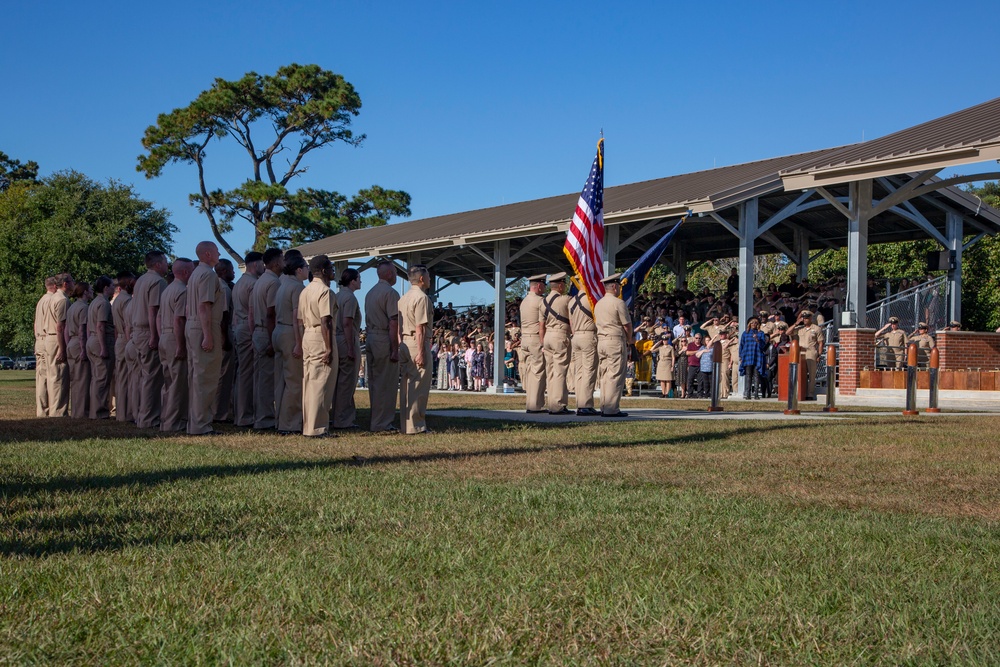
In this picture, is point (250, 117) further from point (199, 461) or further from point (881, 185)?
point (199, 461)

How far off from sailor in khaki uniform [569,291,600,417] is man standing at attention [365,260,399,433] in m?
3.80

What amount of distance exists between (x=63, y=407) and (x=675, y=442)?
392 inches

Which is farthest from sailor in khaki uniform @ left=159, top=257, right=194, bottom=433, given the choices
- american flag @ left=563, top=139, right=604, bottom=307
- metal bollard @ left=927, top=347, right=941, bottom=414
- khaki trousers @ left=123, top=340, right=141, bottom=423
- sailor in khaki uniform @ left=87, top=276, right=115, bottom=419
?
metal bollard @ left=927, top=347, right=941, bottom=414

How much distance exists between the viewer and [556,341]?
15.5 meters

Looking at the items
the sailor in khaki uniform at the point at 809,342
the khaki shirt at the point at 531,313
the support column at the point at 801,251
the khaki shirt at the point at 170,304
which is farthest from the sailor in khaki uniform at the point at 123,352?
the support column at the point at 801,251

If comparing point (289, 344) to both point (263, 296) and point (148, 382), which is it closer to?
point (263, 296)

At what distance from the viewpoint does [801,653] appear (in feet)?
10.6

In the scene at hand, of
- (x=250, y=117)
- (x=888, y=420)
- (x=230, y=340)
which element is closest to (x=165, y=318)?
(x=230, y=340)

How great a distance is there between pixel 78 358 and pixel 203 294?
4.90m

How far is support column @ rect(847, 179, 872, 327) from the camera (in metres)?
20.5

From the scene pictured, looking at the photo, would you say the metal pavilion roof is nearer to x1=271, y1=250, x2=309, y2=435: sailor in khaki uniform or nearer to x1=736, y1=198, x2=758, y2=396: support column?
x1=736, y1=198, x2=758, y2=396: support column

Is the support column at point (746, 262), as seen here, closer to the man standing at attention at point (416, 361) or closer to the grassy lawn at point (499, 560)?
the man standing at attention at point (416, 361)

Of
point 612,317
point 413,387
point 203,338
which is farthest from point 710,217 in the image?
point 203,338

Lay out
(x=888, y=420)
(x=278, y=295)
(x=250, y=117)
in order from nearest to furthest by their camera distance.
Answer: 1. (x=278, y=295)
2. (x=888, y=420)
3. (x=250, y=117)
